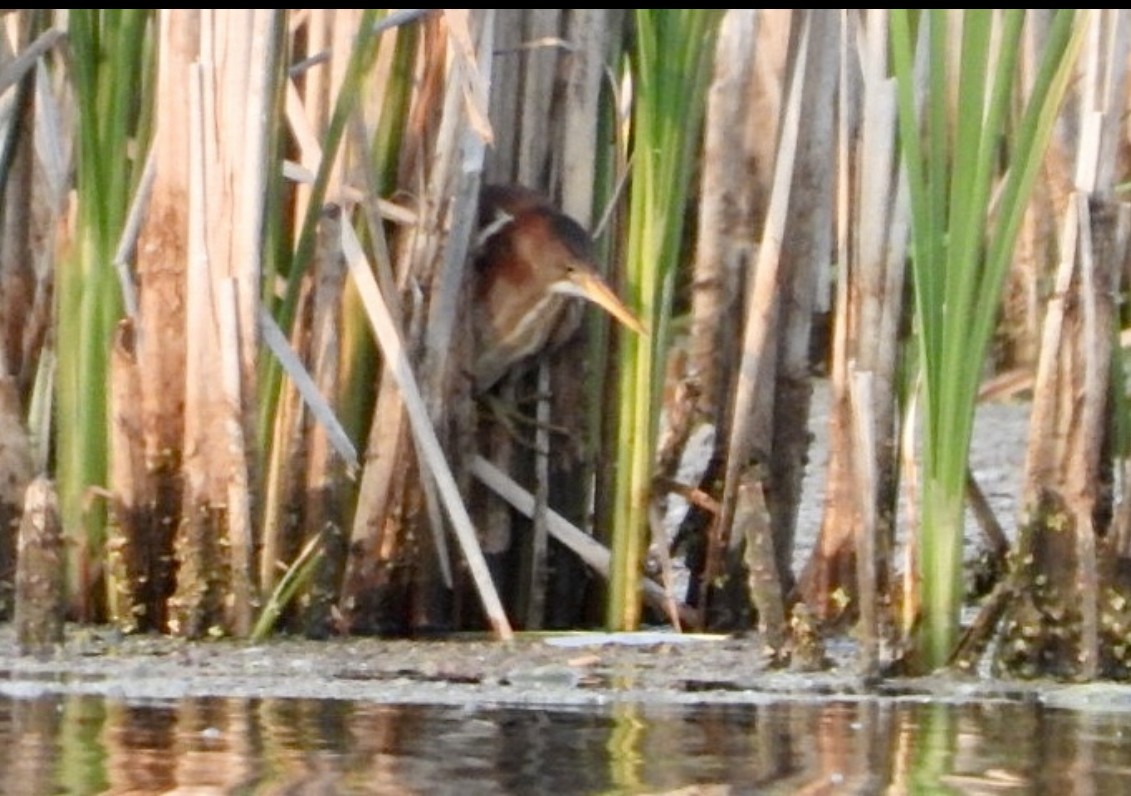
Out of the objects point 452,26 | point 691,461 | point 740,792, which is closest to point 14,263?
point 452,26

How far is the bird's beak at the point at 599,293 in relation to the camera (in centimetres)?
445

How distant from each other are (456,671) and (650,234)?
93cm

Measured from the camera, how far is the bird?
462cm

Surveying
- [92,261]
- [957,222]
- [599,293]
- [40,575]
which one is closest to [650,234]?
[599,293]

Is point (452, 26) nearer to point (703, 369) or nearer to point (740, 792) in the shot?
point (703, 369)

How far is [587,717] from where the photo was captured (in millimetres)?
3578

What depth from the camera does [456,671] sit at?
4.04 metres

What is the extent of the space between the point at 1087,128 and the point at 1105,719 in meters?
0.92

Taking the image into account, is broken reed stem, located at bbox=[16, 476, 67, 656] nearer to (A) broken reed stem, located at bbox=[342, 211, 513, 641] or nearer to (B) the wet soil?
(B) the wet soil

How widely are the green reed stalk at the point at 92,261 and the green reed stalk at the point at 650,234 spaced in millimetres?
907

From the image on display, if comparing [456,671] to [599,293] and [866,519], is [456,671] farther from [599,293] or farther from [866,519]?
[599,293]

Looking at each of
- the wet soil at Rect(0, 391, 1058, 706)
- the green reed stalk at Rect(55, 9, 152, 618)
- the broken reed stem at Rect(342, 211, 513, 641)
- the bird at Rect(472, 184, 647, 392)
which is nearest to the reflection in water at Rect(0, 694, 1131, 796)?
the wet soil at Rect(0, 391, 1058, 706)

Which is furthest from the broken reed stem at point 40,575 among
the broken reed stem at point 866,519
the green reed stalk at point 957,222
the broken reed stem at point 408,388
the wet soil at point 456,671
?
the green reed stalk at point 957,222

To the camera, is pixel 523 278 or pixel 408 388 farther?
pixel 523 278
